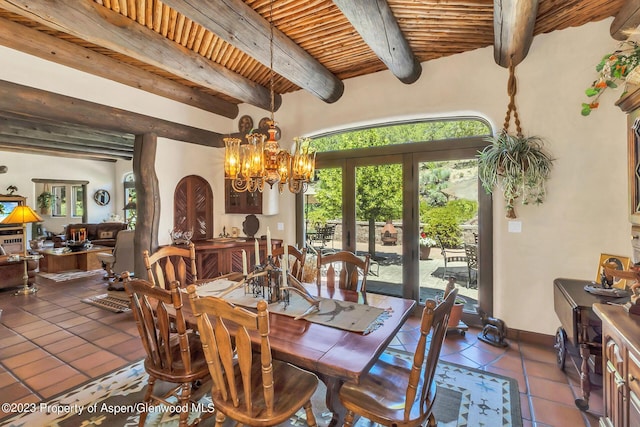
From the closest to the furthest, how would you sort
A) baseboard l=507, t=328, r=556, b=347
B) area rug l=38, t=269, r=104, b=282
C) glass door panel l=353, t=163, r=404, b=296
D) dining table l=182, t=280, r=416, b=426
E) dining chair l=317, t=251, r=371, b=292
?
dining table l=182, t=280, r=416, b=426 → dining chair l=317, t=251, r=371, b=292 → baseboard l=507, t=328, r=556, b=347 → glass door panel l=353, t=163, r=404, b=296 → area rug l=38, t=269, r=104, b=282

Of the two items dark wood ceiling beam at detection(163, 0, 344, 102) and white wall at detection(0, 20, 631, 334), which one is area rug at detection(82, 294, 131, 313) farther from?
dark wood ceiling beam at detection(163, 0, 344, 102)

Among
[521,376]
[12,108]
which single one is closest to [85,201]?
[12,108]

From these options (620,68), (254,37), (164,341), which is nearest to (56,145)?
(254,37)

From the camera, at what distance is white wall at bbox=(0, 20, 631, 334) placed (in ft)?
9.23

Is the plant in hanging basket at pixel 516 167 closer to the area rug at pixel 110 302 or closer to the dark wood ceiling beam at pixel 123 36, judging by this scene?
the dark wood ceiling beam at pixel 123 36

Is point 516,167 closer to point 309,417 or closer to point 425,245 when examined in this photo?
point 425,245

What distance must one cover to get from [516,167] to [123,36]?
403 cm

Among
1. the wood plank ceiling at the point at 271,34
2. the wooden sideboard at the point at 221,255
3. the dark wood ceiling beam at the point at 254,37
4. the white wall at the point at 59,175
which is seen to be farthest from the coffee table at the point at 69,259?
the dark wood ceiling beam at the point at 254,37

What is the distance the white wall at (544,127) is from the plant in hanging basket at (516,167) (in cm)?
12

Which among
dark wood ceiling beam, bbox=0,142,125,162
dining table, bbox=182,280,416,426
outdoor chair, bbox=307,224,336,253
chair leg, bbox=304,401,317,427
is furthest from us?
dark wood ceiling beam, bbox=0,142,125,162

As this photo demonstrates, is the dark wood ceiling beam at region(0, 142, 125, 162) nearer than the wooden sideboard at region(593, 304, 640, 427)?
No

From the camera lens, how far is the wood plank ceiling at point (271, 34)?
2.43 meters

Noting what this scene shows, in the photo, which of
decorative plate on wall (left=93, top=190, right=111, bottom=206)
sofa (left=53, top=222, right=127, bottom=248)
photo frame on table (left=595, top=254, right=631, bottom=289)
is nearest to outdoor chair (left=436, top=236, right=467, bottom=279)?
photo frame on table (left=595, top=254, right=631, bottom=289)

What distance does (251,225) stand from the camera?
516cm
